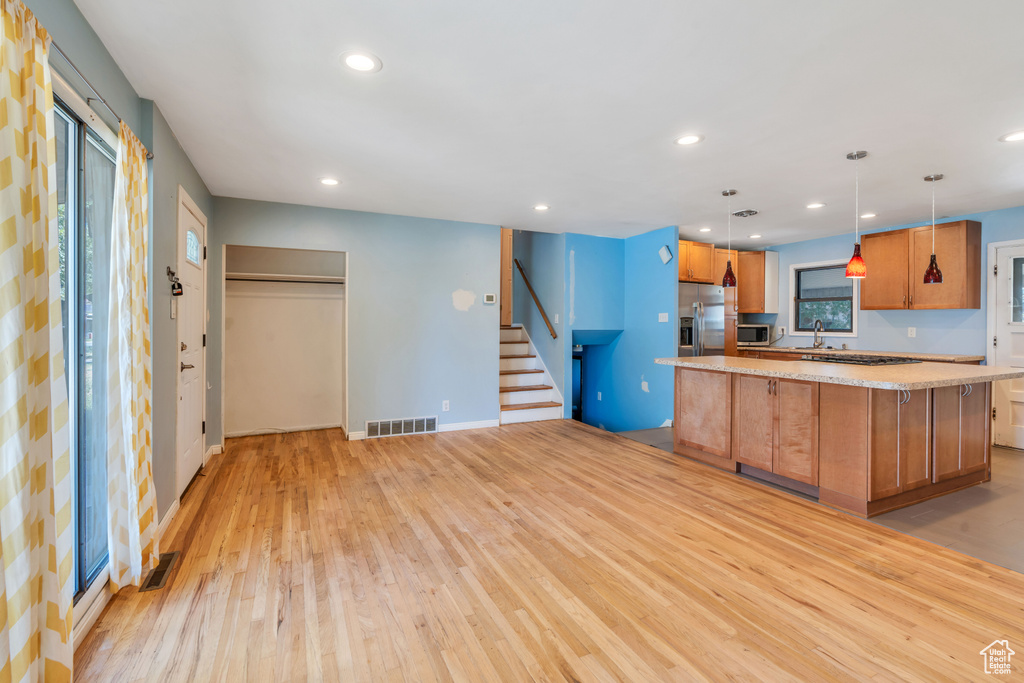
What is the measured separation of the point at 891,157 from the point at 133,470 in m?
4.95

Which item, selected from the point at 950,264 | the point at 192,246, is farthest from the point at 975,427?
the point at 192,246

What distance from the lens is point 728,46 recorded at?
202 cm

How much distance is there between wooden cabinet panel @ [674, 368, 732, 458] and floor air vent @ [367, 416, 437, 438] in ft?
8.81

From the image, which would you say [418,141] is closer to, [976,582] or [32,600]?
[32,600]

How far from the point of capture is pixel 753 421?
373 centimetres

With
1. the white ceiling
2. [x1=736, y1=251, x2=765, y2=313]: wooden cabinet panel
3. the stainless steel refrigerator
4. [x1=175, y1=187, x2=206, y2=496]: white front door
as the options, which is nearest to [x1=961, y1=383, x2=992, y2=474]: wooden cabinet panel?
the white ceiling

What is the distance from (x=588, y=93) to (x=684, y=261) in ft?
12.9

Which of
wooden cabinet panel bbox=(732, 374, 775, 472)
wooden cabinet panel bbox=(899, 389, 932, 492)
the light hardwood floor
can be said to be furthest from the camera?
wooden cabinet panel bbox=(732, 374, 775, 472)

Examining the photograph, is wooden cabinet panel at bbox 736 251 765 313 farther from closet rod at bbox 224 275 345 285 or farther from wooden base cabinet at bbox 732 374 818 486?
closet rod at bbox 224 275 345 285

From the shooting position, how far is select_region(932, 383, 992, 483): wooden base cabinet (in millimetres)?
3326

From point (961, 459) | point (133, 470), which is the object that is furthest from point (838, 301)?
point (133, 470)

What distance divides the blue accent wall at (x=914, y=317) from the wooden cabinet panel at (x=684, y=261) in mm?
1878

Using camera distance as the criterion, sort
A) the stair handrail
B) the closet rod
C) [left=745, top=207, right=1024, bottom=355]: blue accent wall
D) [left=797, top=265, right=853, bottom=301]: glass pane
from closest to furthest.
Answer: [left=745, top=207, right=1024, bottom=355]: blue accent wall < the closet rod < [left=797, top=265, right=853, bottom=301]: glass pane < the stair handrail

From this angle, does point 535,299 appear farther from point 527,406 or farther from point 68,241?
point 68,241
